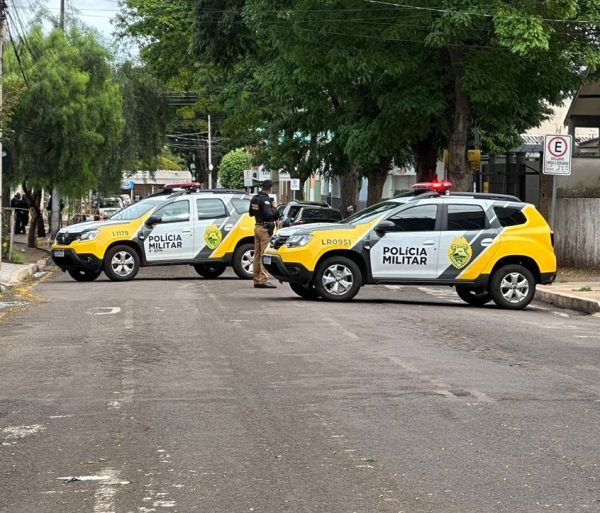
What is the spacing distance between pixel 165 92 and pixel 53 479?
46986mm

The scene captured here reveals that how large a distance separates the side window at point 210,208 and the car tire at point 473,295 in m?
6.46

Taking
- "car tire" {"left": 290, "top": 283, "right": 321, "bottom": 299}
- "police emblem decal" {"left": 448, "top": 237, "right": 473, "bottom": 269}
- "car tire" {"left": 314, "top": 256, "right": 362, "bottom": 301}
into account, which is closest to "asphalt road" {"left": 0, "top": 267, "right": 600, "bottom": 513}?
"car tire" {"left": 314, "top": 256, "right": 362, "bottom": 301}

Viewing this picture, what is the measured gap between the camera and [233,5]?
3738cm

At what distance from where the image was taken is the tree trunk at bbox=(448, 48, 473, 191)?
28.7 meters

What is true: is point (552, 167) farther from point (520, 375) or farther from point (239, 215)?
point (520, 375)

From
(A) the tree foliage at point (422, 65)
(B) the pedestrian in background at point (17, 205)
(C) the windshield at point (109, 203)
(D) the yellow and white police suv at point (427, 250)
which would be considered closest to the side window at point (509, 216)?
(D) the yellow and white police suv at point (427, 250)

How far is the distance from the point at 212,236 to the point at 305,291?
5851mm

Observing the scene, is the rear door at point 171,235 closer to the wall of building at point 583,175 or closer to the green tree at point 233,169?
the wall of building at point 583,175

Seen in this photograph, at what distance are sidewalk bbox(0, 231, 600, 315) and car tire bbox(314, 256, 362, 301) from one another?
3.83 metres

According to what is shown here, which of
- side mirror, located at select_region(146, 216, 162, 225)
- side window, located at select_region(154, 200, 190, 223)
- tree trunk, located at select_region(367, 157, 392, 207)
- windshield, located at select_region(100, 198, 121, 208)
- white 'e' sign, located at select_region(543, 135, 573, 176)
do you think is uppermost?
white 'e' sign, located at select_region(543, 135, 573, 176)

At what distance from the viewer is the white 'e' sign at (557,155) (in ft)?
77.4

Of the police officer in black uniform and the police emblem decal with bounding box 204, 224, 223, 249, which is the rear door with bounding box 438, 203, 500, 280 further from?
the police emblem decal with bounding box 204, 224, 223, 249

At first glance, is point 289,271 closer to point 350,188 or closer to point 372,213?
point 372,213

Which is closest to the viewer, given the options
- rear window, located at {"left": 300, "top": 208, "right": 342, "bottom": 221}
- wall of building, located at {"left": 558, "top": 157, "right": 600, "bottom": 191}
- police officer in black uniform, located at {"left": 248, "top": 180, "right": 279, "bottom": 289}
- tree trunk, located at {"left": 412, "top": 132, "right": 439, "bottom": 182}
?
police officer in black uniform, located at {"left": 248, "top": 180, "right": 279, "bottom": 289}
